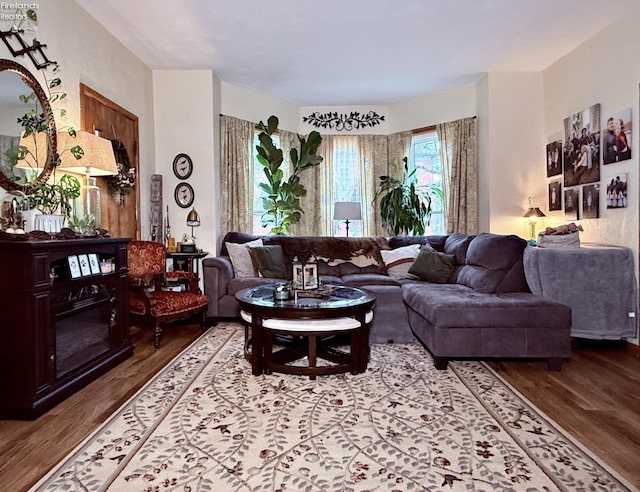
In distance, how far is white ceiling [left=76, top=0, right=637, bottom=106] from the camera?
3559mm

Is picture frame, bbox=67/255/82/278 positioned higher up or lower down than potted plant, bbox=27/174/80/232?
lower down

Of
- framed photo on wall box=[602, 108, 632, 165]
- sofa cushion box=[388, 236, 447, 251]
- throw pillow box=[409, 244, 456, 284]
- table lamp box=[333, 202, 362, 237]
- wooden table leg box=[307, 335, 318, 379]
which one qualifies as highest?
framed photo on wall box=[602, 108, 632, 165]

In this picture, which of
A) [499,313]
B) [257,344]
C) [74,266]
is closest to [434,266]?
[499,313]

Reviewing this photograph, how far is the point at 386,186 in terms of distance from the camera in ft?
20.0

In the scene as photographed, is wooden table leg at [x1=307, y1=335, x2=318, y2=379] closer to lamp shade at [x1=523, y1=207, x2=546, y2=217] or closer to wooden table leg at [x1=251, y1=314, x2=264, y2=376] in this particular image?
wooden table leg at [x1=251, y1=314, x2=264, y2=376]

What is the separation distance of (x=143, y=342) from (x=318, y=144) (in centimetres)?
358

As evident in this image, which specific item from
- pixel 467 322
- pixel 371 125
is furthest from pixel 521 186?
pixel 467 322

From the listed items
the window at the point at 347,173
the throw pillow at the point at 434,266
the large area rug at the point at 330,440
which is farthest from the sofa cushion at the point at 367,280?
the window at the point at 347,173

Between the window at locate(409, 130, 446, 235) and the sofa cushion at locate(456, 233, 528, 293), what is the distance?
6.81 feet

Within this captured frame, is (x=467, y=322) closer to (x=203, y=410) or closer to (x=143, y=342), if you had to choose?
(x=203, y=410)

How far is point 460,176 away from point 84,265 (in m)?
4.52

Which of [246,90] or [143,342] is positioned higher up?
[246,90]

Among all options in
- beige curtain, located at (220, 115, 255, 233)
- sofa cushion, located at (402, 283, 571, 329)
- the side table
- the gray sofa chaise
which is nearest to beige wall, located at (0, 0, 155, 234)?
beige curtain, located at (220, 115, 255, 233)

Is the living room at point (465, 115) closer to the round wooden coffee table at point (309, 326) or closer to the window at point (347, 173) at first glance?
the window at point (347, 173)
